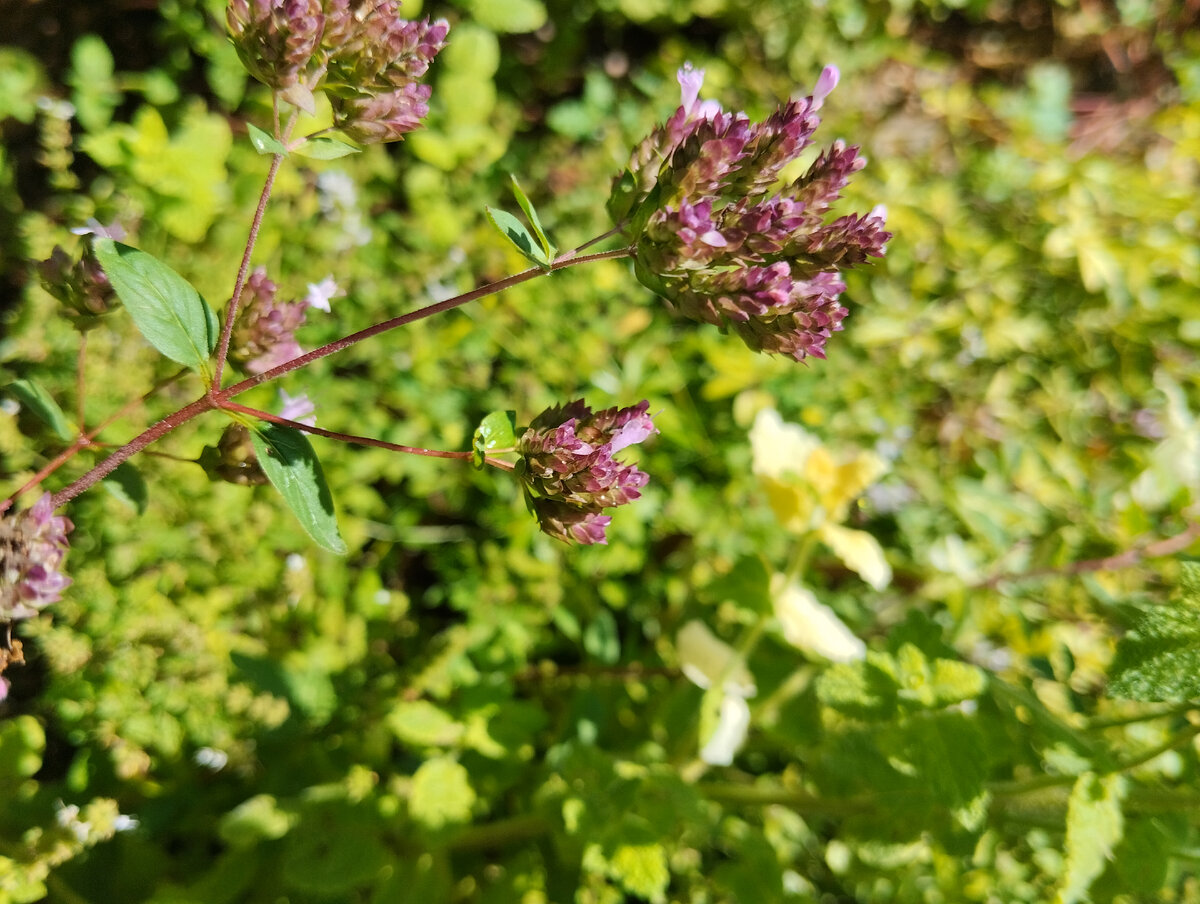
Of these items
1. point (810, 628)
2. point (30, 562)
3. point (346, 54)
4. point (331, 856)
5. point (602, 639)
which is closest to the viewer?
point (30, 562)

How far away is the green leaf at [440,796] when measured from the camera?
1526mm

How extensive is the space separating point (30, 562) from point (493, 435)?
0.53m

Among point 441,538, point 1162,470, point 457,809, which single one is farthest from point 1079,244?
point 457,809

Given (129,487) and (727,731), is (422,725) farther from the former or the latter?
(129,487)

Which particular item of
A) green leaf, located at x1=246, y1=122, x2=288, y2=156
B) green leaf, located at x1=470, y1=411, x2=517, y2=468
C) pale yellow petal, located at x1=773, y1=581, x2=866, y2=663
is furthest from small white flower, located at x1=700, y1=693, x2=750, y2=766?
green leaf, located at x1=246, y1=122, x2=288, y2=156

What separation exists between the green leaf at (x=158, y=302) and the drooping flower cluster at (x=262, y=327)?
0.07 m

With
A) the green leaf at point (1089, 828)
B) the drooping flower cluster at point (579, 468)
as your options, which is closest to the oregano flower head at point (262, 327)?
the drooping flower cluster at point (579, 468)

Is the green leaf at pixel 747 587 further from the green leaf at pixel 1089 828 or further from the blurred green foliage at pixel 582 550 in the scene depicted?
the green leaf at pixel 1089 828

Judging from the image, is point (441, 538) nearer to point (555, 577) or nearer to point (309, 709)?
point (555, 577)

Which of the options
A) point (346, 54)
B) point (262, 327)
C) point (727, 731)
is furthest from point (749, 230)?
point (727, 731)

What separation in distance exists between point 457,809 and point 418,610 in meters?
0.78

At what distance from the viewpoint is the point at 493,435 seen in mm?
1043

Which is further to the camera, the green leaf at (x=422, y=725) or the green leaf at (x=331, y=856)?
the green leaf at (x=422, y=725)

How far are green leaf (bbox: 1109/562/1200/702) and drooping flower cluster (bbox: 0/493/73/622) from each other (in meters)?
1.32
